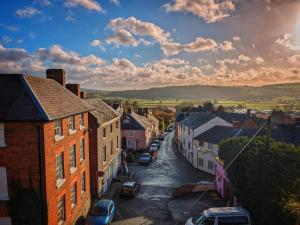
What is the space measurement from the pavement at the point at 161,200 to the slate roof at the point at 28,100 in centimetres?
1321

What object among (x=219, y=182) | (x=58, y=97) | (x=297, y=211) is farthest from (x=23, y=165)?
(x=219, y=182)

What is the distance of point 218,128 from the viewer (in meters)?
48.7

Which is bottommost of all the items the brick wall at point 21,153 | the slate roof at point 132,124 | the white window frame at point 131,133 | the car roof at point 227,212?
the white window frame at point 131,133

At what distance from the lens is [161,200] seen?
108 ft

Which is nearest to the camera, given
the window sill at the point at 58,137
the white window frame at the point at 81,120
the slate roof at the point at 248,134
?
the window sill at the point at 58,137

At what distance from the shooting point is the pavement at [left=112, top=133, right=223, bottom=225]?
90.2ft

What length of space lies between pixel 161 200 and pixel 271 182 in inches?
675

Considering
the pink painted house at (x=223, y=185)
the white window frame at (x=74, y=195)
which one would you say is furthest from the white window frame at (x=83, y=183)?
the pink painted house at (x=223, y=185)

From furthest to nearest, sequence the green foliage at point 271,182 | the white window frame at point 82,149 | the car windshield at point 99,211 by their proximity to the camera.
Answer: the white window frame at point 82,149 → the car windshield at point 99,211 → the green foliage at point 271,182

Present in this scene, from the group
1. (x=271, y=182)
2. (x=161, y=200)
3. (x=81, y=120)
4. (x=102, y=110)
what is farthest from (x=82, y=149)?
(x=271, y=182)

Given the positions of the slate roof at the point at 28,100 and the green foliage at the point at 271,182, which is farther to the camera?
the green foliage at the point at 271,182

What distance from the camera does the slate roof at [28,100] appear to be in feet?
55.9

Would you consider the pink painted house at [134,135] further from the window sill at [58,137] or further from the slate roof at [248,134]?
the window sill at [58,137]

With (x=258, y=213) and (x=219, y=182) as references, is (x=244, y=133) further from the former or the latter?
(x=258, y=213)
